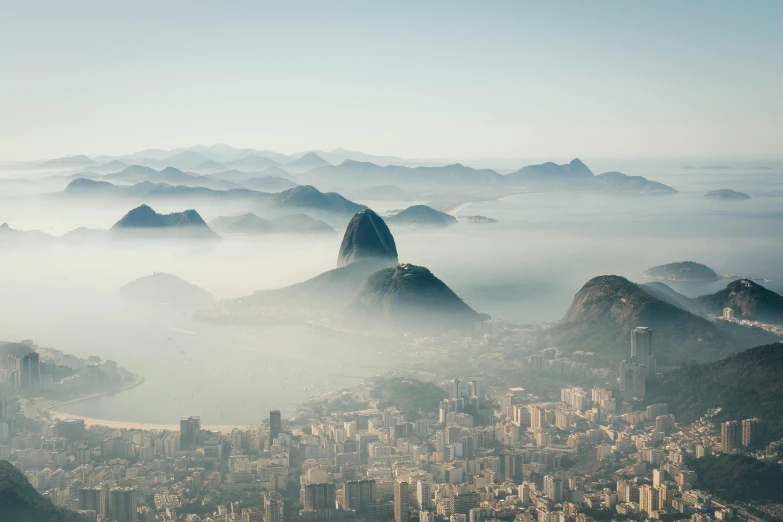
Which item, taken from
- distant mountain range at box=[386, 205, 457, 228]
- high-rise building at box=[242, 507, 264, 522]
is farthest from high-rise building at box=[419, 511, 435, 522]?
distant mountain range at box=[386, 205, 457, 228]

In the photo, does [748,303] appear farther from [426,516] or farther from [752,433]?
[426,516]

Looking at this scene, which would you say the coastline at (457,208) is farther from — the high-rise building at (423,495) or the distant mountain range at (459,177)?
the high-rise building at (423,495)

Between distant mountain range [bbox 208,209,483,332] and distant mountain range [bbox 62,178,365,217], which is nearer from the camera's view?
distant mountain range [bbox 208,209,483,332]

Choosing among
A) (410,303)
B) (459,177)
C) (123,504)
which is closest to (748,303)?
(410,303)

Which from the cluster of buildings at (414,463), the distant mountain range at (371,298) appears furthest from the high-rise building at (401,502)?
the distant mountain range at (371,298)

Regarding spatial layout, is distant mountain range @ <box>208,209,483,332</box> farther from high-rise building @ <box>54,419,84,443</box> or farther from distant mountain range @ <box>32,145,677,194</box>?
distant mountain range @ <box>32,145,677,194</box>
